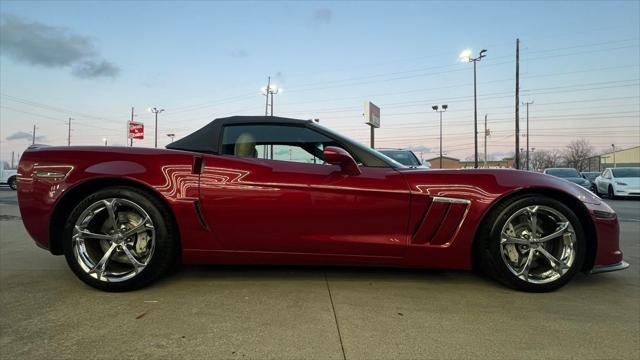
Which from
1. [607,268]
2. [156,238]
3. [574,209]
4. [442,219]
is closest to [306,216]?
[442,219]

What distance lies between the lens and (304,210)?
2773 millimetres

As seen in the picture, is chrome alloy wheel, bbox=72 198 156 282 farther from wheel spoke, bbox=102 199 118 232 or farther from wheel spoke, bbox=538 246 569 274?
wheel spoke, bbox=538 246 569 274

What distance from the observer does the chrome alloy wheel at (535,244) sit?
Answer: 2.81 metres

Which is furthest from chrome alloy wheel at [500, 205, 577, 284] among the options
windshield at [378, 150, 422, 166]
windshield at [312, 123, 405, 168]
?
windshield at [378, 150, 422, 166]

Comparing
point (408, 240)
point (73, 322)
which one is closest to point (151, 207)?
point (73, 322)

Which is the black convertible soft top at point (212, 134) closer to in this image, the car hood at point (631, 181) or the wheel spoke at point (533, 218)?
the wheel spoke at point (533, 218)

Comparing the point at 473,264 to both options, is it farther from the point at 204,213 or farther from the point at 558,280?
the point at 204,213

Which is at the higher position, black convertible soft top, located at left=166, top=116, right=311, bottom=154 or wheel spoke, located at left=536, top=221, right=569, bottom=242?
black convertible soft top, located at left=166, top=116, right=311, bottom=154

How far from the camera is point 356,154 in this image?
119 inches

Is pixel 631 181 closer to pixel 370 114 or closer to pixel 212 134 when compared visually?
pixel 370 114

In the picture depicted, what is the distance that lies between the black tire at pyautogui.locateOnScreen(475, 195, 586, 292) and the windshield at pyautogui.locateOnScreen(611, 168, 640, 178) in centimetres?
1577

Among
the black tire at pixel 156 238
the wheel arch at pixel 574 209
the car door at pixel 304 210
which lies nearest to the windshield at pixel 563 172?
the wheel arch at pixel 574 209

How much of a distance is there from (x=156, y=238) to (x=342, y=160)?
1.36 metres

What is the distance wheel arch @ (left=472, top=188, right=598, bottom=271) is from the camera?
2.84m
